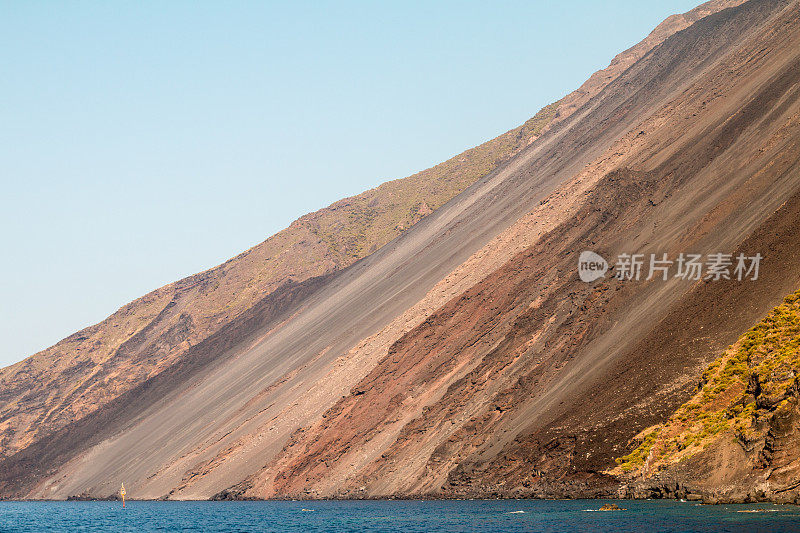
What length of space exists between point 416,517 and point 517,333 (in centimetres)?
2376

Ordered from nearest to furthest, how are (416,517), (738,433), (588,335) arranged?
(738,433) < (416,517) < (588,335)

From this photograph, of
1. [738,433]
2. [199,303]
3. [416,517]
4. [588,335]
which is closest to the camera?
[738,433]

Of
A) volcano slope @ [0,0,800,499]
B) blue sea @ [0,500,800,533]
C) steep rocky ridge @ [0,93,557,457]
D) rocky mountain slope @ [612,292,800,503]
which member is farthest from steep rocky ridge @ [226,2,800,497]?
steep rocky ridge @ [0,93,557,457]

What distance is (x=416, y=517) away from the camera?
4453cm

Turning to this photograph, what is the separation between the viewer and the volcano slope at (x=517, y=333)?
52.5 m

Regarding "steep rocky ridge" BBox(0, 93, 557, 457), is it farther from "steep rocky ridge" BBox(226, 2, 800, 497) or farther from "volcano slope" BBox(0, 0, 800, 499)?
"steep rocky ridge" BBox(226, 2, 800, 497)

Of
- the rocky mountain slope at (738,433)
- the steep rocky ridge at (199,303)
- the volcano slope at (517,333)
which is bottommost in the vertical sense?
the rocky mountain slope at (738,433)

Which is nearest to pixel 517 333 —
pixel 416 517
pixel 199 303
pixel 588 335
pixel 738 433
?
pixel 588 335

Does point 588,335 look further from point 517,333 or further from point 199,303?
point 199,303

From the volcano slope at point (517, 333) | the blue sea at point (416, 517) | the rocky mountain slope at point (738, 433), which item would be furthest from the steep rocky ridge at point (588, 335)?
the blue sea at point (416, 517)

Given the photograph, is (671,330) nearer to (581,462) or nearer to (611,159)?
(581,462)

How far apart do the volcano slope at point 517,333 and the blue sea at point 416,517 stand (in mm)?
4112

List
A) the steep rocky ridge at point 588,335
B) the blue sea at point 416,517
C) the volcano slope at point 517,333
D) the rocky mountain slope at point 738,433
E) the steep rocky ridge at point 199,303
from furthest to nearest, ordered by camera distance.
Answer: the steep rocky ridge at point 199,303, the volcano slope at point 517,333, the steep rocky ridge at point 588,335, the rocky mountain slope at point 738,433, the blue sea at point 416,517

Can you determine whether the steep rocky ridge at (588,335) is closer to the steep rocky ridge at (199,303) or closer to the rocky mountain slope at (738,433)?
the rocky mountain slope at (738,433)
